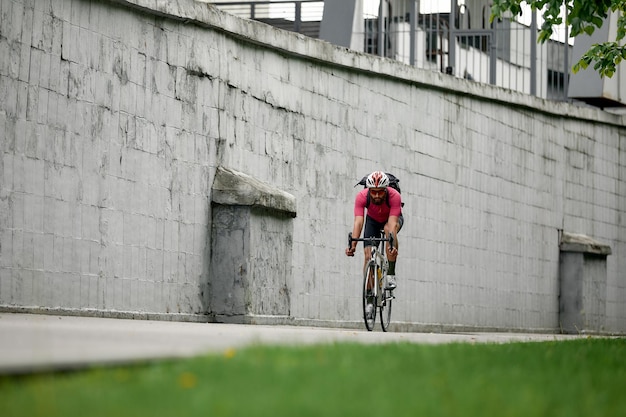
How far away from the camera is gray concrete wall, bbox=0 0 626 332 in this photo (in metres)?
12.3

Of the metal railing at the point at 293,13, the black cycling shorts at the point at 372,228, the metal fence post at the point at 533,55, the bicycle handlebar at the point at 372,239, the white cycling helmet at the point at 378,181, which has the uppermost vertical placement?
the metal railing at the point at 293,13

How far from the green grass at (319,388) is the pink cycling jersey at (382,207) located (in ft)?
21.7

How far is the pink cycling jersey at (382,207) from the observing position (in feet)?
47.9

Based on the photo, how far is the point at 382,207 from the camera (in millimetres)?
14875

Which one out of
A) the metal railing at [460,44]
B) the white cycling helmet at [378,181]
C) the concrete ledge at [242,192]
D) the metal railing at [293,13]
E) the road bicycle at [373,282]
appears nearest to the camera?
the white cycling helmet at [378,181]

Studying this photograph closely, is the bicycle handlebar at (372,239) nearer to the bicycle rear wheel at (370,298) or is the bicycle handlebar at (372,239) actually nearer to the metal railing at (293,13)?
the bicycle rear wheel at (370,298)

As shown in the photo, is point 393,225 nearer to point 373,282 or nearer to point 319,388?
point 373,282

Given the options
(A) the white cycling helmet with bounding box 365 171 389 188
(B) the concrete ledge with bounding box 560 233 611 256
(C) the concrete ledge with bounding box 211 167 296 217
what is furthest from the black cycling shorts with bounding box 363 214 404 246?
(B) the concrete ledge with bounding box 560 233 611 256

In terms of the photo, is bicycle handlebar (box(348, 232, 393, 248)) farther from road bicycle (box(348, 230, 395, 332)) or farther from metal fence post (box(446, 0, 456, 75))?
metal fence post (box(446, 0, 456, 75))

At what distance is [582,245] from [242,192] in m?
10.9

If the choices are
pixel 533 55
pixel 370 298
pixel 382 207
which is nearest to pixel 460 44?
pixel 533 55

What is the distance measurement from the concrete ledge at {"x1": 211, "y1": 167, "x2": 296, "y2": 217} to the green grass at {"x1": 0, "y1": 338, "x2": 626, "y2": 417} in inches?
282

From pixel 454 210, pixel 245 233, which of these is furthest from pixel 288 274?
pixel 454 210

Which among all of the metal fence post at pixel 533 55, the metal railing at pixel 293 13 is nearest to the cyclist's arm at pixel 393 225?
the metal fence post at pixel 533 55
